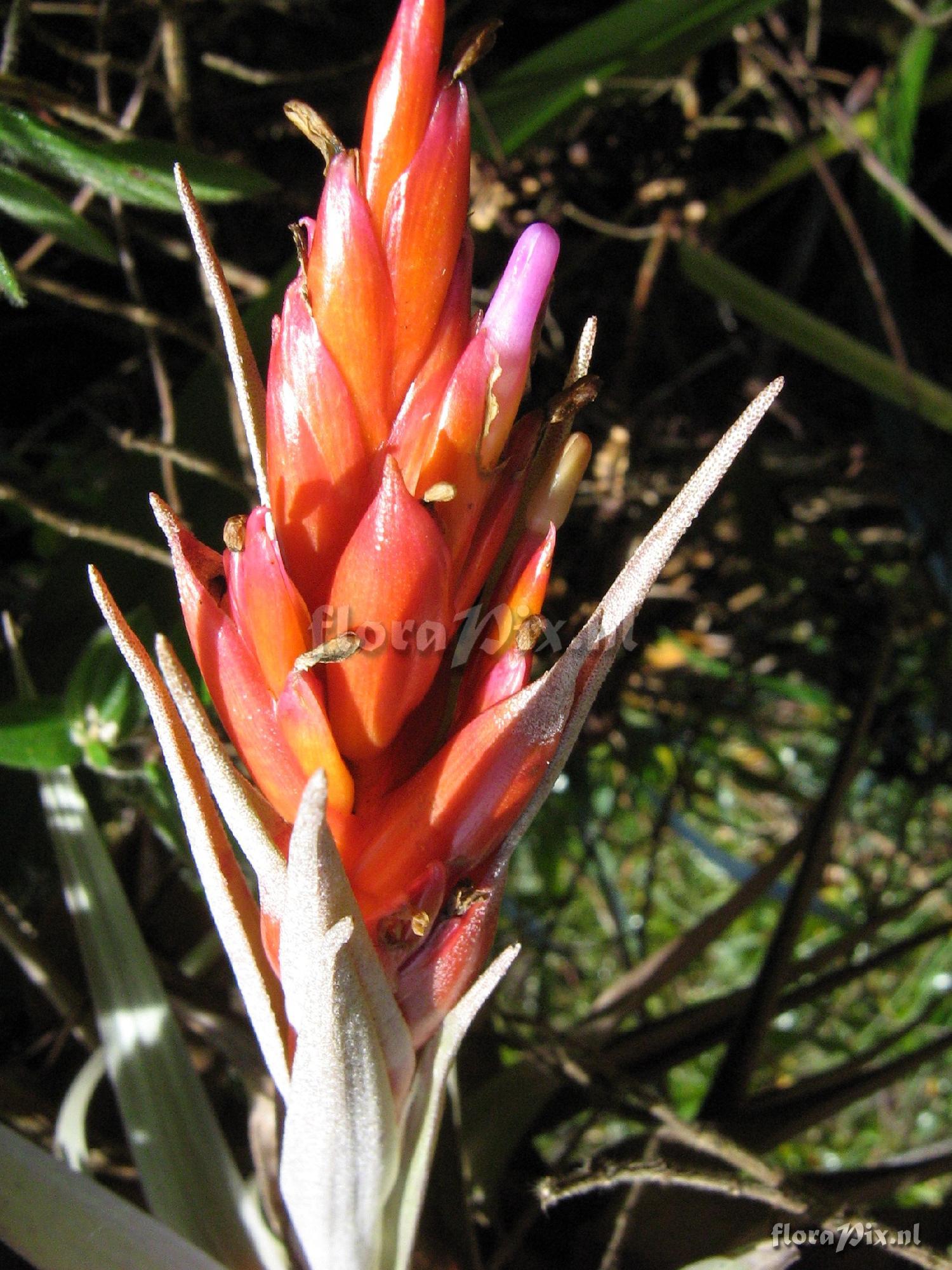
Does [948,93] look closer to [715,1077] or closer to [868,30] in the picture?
[868,30]

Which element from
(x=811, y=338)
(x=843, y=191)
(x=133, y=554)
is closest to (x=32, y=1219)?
(x=133, y=554)

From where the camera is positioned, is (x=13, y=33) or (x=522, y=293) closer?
(x=522, y=293)

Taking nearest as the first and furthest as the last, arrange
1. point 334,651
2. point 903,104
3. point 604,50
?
1. point 334,651
2. point 604,50
3. point 903,104

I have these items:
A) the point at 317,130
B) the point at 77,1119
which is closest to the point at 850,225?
the point at 317,130

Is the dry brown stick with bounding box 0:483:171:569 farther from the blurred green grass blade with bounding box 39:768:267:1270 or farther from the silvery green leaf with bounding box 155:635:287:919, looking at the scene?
the silvery green leaf with bounding box 155:635:287:919

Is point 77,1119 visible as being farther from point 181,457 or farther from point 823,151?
point 823,151

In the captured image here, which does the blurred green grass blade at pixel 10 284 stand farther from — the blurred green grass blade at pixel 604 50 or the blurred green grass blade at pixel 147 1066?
the blurred green grass blade at pixel 604 50

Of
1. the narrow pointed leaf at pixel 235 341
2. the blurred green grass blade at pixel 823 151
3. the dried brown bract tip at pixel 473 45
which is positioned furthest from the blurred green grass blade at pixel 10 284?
the blurred green grass blade at pixel 823 151
